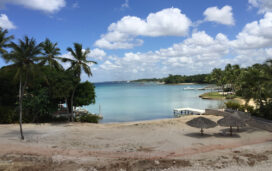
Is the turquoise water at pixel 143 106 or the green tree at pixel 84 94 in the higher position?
the green tree at pixel 84 94

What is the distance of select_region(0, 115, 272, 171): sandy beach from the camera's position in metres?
9.38

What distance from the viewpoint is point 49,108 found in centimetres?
2186

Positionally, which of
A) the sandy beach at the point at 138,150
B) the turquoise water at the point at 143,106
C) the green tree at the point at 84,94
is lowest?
the turquoise water at the point at 143,106

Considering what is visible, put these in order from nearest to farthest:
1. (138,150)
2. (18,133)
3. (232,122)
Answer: (138,150) → (232,122) → (18,133)

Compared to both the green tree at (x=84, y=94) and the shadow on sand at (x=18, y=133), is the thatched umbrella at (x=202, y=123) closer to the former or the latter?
the shadow on sand at (x=18, y=133)

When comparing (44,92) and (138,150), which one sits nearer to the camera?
(138,150)

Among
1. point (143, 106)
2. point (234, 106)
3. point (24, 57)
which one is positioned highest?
point (24, 57)

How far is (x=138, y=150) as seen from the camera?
39.6ft

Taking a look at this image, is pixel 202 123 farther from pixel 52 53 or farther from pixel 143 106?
pixel 143 106

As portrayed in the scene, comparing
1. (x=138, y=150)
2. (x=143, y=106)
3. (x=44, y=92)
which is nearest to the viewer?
(x=138, y=150)

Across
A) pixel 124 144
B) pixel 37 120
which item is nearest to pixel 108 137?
pixel 124 144

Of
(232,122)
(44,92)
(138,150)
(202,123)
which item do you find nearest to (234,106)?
(232,122)

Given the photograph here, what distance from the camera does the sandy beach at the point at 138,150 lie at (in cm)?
938

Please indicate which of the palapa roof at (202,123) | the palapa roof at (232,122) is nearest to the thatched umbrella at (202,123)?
the palapa roof at (202,123)
